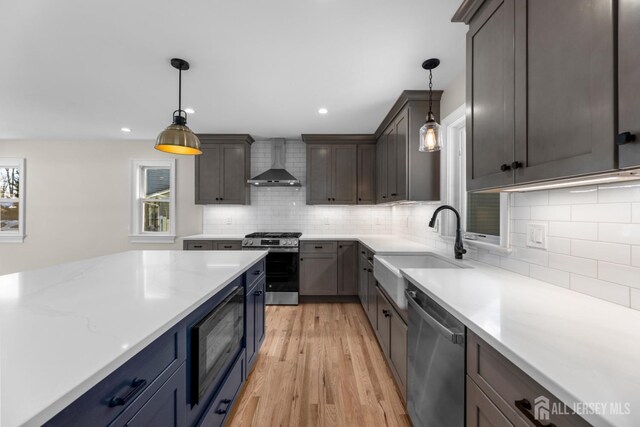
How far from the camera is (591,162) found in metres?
0.75

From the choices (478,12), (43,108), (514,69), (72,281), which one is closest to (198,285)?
(72,281)

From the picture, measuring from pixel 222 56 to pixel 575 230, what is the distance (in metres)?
2.46

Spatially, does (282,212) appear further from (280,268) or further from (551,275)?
(551,275)

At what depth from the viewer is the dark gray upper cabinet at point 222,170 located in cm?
392

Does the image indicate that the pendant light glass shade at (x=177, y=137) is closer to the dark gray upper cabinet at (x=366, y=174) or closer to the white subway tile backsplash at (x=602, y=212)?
the white subway tile backsplash at (x=602, y=212)

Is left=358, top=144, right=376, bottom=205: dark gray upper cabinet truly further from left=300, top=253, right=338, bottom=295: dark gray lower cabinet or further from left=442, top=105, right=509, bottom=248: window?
left=442, top=105, right=509, bottom=248: window

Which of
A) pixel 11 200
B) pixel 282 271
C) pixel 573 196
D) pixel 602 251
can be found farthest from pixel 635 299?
pixel 11 200

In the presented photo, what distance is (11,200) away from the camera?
418cm

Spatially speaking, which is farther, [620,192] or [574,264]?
[574,264]

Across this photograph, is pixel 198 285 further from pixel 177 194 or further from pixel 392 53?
pixel 177 194

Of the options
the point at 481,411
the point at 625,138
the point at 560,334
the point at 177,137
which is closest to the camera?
the point at 625,138

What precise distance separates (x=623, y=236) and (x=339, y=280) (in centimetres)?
289

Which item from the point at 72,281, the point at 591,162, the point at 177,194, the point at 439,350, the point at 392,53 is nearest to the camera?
the point at 591,162

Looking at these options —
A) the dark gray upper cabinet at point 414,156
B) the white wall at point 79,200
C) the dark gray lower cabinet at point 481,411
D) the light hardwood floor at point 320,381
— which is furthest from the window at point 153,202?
the dark gray lower cabinet at point 481,411
